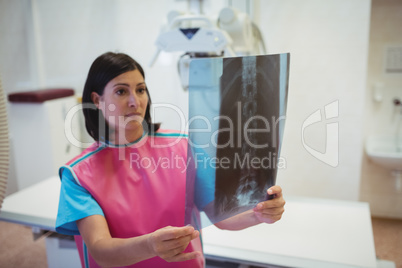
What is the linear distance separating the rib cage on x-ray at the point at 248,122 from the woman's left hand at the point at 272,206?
0.04ft

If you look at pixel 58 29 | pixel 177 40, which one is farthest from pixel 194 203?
pixel 58 29

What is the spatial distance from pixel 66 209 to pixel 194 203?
0.23 m

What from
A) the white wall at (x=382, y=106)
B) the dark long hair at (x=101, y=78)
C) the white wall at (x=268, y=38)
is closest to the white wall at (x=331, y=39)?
the white wall at (x=268, y=38)

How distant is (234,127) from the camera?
540 mm

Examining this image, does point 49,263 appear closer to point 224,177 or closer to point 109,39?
point 224,177

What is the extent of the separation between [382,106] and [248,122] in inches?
112

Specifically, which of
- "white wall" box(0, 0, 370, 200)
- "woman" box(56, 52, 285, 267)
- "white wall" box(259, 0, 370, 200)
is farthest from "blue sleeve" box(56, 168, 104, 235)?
"white wall" box(259, 0, 370, 200)

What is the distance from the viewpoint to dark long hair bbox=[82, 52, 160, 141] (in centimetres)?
59
